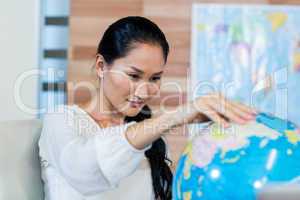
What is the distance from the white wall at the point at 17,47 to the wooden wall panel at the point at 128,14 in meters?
0.17

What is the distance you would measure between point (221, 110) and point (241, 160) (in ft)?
0.31

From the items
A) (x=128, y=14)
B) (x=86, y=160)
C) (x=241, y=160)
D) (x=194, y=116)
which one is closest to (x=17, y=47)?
(x=128, y=14)

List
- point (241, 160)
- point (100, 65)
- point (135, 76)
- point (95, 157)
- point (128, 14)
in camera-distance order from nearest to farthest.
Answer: point (241, 160)
point (95, 157)
point (135, 76)
point (100, 65)
point (128, 14)

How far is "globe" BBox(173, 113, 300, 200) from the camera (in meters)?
0.75

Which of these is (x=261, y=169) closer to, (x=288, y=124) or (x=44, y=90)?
(x=288, y=124)

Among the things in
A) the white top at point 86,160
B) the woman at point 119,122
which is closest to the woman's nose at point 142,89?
the woman at point 119,122

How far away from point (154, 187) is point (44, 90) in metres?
1.21

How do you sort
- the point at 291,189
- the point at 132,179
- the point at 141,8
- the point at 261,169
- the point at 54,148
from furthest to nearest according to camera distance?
the point at 141,8
the point at 132,179
the point at 54,148
the point at 261,169
the point at 291,189

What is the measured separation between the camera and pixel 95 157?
927 mm

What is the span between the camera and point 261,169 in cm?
75

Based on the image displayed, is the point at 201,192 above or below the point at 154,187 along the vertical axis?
above

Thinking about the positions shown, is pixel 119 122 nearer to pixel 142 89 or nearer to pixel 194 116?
pixel 142 89

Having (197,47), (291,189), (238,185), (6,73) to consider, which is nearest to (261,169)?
(238,185)

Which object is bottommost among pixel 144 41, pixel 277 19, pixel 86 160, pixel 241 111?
pixel 86 160
